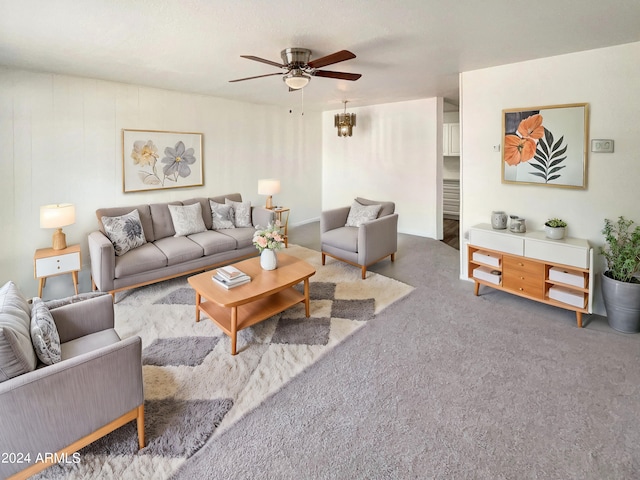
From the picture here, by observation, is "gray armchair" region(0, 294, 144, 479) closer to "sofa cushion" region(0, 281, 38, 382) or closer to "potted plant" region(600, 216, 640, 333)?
"sofa cushion" region(0, 281, 38, 382)

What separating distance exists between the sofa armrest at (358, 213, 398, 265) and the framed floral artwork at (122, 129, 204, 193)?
9.15ft

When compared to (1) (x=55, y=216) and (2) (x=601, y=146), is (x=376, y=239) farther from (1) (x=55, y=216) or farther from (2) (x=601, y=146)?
(1) (x=55, y=216)

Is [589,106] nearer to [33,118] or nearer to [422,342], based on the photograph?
[422,342]

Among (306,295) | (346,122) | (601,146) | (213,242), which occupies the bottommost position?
(306,295)

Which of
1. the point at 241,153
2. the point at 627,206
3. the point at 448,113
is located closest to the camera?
the point at 627,206

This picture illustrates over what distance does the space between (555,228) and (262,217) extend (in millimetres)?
3534

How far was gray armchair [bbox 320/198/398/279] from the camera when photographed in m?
4.19

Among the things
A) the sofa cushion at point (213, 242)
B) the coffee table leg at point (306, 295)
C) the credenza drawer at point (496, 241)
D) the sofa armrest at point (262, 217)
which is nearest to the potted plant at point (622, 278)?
the credenza drawer at point (496, 241)

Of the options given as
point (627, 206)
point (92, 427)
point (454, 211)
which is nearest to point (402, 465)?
point (92, 427)

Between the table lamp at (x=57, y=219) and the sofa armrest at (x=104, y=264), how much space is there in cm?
38

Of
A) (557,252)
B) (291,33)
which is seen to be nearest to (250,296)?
(291,33)

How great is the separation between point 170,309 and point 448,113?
679 centimetres

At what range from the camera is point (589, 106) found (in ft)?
10.1

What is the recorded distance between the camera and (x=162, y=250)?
397 centimetres
